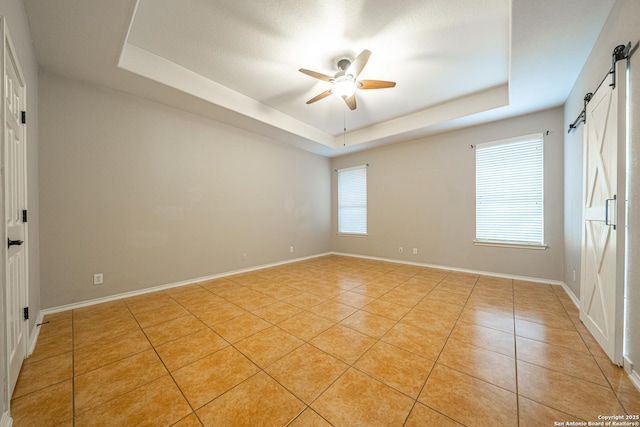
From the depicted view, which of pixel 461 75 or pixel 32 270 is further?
pixel 461 75

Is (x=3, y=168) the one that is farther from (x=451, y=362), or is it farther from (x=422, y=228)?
(x=422, y=228)

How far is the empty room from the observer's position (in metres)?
1.52

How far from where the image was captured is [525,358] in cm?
185

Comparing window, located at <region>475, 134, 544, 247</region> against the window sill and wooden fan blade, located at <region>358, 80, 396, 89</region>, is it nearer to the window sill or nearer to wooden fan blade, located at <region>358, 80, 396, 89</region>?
the window sill

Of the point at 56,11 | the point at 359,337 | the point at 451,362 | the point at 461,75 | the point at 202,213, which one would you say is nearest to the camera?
the point at 451,362

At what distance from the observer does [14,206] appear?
1.71 m

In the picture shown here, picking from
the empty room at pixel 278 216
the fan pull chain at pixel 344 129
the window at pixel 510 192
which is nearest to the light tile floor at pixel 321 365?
the empty room at pixel 278 216

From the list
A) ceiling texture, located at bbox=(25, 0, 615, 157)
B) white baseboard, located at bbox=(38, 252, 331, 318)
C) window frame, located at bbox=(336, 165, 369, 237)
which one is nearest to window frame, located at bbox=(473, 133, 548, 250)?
ceiling texture, located at bbox=(25, 0, 615, 157)

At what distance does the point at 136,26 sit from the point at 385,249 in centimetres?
556

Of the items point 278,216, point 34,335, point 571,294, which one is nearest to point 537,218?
point 571,294

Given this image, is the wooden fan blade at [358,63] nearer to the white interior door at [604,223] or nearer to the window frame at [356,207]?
the white interior door at [604,223]

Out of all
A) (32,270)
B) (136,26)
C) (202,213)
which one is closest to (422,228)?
(202,213)

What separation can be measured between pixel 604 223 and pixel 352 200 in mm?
4634

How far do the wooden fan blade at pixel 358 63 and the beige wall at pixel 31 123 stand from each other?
274 cm
